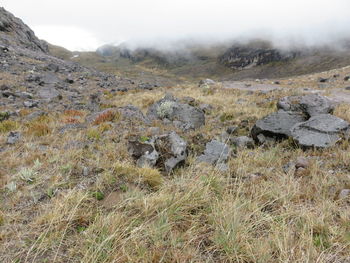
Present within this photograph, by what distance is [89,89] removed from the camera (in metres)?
17.5

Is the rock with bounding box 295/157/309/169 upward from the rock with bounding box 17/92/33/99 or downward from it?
downward

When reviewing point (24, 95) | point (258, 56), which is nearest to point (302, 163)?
point (24, 95)

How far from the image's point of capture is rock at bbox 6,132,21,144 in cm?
589

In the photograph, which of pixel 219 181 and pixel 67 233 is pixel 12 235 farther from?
pixel 219 181

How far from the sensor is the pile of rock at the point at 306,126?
5.61 metres

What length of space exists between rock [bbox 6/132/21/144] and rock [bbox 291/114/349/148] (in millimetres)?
6787

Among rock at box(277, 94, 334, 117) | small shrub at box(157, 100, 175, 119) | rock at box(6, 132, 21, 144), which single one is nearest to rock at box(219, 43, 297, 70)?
rock at box(277, 94, 334, 117)

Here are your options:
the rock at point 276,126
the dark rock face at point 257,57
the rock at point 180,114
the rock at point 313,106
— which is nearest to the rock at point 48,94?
the rock at point 180,114

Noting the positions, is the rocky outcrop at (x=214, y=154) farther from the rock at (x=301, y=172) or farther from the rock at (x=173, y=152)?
the rock at (x=301, y=172)

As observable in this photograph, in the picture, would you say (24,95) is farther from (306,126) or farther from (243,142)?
(306,126)

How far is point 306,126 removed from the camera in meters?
5.97

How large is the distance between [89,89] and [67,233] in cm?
1610

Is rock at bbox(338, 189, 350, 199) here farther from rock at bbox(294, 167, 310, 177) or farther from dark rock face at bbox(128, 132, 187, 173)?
dark rock face at bbox(128, 132, 187, 173)

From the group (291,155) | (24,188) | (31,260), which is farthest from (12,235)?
(291,155)
